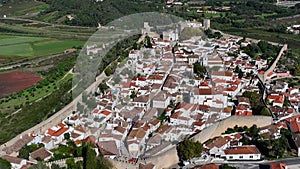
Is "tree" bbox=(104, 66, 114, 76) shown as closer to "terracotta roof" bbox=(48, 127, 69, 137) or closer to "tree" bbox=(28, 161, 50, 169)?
"terracotta roof" bbox=(48, 127, 69, 137)

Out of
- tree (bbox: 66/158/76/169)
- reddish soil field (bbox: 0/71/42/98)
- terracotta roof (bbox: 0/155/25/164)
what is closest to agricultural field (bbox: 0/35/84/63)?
reddish soil field (bbox: 0/71/42/98)

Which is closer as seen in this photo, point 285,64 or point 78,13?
point 285,64

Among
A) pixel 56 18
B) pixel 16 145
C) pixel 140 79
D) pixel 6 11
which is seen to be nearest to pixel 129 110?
pixel 140 79

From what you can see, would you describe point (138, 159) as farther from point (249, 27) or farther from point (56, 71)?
point (249, 27)

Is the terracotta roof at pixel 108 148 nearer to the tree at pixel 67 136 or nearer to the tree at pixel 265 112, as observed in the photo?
the tree at pixel 67 136

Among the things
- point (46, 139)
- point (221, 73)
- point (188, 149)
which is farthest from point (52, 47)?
point (188, 149)

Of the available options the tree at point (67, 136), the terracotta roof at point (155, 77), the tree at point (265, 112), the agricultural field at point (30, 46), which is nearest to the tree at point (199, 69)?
the terracotta roof at point (155, 77)
